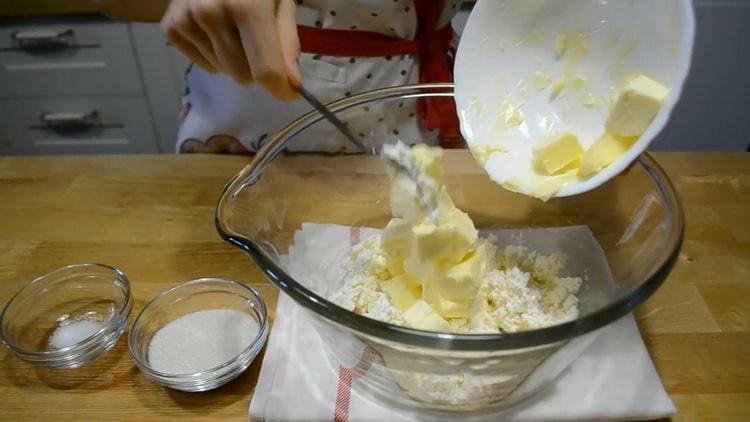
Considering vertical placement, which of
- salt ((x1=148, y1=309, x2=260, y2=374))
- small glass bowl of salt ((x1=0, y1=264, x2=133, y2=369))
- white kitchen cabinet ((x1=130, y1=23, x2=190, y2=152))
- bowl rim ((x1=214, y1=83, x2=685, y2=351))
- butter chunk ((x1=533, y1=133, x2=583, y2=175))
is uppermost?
butter chunk ((x1=533, y1=133, x2=583, y2=175))

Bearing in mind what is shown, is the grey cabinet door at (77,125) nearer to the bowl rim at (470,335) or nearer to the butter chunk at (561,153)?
the bowl rim at (470,335)

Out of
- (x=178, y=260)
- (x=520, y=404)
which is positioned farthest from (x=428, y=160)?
(x=178, y=260)

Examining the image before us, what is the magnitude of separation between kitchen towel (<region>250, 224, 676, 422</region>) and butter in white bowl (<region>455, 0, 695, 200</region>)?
18 centimetres

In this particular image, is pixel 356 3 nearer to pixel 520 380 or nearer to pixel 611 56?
pixel 611 56

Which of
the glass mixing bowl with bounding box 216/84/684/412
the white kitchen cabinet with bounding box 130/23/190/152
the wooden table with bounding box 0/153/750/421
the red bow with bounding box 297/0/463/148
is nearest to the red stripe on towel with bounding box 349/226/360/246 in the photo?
the glass mixing bowl with bounding box 216/84/684/412

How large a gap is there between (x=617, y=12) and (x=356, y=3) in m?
0.47

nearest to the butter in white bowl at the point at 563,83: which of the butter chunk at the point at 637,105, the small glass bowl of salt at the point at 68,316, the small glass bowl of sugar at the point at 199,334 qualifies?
the butter chunk at the point at 637,105

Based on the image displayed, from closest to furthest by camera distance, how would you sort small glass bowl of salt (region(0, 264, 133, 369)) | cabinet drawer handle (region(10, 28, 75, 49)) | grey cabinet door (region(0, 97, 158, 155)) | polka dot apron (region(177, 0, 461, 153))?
small glass bowl of salt (region(0, 264, 133, 369))
polka dot apron (region(177, 0, 461, 153))
cabinet drawer handle (region(10, 28, 75, 49))
grey cabinet door (region(0, 97, 158, 155))

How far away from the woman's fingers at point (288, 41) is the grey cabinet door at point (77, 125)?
123 cm

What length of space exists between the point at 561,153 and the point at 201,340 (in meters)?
0.45

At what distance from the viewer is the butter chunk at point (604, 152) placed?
0.60 metres

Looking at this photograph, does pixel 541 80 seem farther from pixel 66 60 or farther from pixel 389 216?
pixel 66 60

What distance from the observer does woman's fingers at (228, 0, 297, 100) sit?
2.12 ft

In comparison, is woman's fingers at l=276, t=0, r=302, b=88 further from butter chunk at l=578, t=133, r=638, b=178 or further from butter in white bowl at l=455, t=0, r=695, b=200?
butter chunk at l=578, t=133, r=638, b=178
